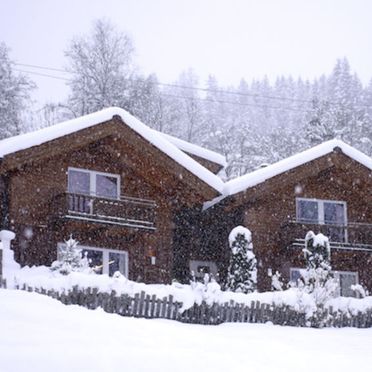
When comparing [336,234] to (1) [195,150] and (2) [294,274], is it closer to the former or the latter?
(2) [294,274]

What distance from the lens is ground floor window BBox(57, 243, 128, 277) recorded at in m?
21.9

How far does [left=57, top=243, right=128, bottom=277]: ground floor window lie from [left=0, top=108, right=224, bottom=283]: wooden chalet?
0.03 m

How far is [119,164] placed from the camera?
76.0 feet

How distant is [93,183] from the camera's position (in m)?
22.6

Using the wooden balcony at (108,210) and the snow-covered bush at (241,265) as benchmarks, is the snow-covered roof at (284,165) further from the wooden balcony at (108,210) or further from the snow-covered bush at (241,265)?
the wooden balcony at (108,210)

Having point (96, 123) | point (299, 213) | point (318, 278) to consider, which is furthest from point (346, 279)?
point (96, 123)

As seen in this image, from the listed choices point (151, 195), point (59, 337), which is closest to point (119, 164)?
point (151, 195)

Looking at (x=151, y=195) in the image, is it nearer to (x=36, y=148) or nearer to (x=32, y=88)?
(x=36, y=148)

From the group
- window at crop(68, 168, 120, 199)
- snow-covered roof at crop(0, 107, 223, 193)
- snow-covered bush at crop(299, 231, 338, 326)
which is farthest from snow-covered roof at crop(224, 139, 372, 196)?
window at crop(68, 168, 120, 199)

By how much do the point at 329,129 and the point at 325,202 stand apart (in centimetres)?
2223

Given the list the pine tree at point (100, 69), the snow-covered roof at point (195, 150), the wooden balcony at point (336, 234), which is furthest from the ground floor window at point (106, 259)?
the pine tree at point (100, 69)

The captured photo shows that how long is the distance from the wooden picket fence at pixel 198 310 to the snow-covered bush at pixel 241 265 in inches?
134

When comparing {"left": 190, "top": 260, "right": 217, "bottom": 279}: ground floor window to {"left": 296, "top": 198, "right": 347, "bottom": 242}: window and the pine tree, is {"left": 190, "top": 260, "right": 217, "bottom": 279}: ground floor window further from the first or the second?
the pine tree

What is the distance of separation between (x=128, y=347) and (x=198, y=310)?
6.74m
